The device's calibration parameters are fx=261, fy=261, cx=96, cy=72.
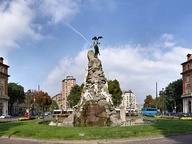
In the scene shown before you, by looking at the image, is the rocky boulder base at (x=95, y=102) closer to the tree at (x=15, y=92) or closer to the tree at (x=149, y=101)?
the tree at (x=15, y=92)

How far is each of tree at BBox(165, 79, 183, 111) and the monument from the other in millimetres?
61729

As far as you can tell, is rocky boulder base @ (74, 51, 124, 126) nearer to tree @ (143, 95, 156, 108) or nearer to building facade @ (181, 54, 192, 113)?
building facade @ (181, 54, 192, 113)

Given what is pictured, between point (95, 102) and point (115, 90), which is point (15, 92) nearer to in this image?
point (115, 90)

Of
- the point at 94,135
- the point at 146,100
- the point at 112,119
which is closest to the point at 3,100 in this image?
the point at 112,119

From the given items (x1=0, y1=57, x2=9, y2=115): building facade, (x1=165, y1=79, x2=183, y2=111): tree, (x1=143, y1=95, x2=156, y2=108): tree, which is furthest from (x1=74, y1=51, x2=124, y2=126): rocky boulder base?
(x1=143, y1=95, x2=156, y2=108): tree

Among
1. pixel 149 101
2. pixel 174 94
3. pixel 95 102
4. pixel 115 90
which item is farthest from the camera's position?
pixel 149 101

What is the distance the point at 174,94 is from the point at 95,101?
6974 cm

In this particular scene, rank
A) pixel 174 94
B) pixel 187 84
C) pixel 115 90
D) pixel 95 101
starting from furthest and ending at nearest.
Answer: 1. pixel 174 94
2. pixel 187 84
3. pixel 115 90
4. pixel 95 101

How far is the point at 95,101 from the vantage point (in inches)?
1455

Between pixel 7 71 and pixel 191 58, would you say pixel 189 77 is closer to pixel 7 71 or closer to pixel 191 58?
pixel 191 58

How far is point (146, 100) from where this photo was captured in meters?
146

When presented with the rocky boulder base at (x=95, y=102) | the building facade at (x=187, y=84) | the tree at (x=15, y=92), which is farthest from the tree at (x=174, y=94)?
the rocky boulder base at (x=95, y=102)

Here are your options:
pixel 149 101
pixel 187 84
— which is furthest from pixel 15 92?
pixel 149 101

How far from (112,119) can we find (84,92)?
847 centimetres
